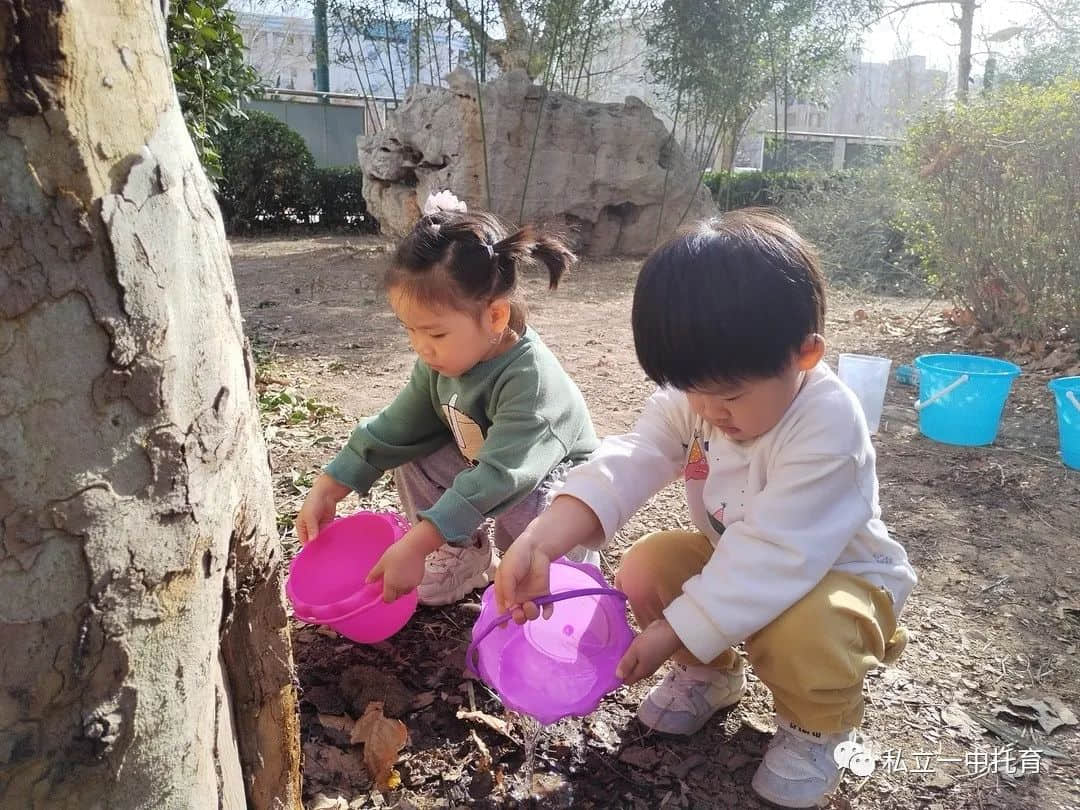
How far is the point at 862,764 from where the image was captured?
5.45 feet

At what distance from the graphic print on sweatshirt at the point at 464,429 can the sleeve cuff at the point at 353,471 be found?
236mm

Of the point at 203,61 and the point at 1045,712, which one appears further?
the point at 203,61

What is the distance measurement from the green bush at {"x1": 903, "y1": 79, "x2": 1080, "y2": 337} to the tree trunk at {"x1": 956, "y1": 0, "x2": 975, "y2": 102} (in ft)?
38.3

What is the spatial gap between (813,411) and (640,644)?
50 cm

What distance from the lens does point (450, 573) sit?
221 cm

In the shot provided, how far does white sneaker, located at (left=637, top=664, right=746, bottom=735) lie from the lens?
1.75 meters

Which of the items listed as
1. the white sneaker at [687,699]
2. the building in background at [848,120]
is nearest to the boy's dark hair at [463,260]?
the white sneaker at [687,699]

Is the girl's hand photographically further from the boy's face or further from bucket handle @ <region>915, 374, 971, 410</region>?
bucket handle @ <region>915, 374, 971, 410</region>

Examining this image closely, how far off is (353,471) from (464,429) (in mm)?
300

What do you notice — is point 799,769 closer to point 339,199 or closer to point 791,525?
point 791,525

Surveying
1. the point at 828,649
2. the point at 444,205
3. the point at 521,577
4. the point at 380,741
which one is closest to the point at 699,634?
the point at 828,649

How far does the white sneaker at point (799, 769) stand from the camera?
1547 mm

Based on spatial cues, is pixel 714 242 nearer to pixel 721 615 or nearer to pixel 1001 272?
pixel 721 615

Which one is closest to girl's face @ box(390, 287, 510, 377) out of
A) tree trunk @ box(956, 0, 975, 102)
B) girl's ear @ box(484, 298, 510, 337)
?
girl's ear @ box(484, 298, 510, 337)
